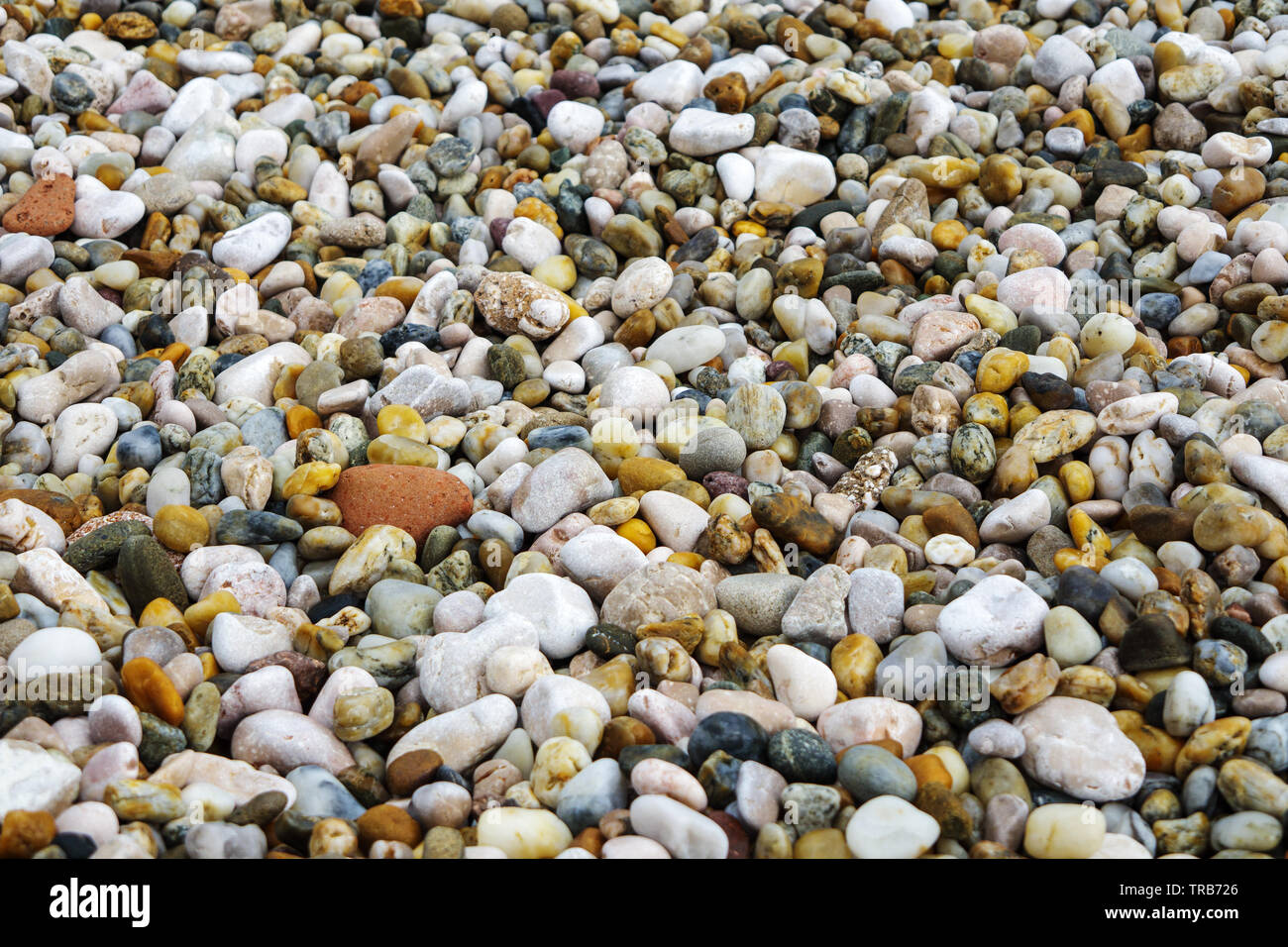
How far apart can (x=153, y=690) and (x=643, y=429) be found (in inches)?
60.2

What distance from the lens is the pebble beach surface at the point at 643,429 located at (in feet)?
7.02

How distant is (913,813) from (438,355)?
2.15 m

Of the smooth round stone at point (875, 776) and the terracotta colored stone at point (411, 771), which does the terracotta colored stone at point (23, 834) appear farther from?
the smooth round stone at point (875, 776)

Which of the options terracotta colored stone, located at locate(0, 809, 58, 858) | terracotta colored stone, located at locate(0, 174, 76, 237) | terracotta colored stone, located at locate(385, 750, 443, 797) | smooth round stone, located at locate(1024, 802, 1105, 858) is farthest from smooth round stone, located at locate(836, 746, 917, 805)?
terracotta colored stone, located at locate(0, 174, 76, 237)

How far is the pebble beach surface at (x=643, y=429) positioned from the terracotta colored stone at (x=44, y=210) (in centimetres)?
2

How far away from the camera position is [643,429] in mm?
3238

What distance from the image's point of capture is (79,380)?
10.9 ft

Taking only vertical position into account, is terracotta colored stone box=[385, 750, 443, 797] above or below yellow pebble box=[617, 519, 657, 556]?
below

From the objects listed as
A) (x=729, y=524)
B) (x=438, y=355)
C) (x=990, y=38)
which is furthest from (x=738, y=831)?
(x=990, y=38)

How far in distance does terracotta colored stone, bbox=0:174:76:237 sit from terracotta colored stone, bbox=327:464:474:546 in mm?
1880

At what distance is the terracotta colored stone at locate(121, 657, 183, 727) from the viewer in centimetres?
228

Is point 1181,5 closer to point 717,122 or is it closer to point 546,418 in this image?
point 717,122

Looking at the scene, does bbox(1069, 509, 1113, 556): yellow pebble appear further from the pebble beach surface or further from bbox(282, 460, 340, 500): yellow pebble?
bbox(282, 460, 340, 500): yellow pebble

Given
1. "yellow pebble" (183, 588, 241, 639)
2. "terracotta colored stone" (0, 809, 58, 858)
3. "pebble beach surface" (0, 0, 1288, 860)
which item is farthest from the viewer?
"yellow pebble" (183, 588, 241, 639)
